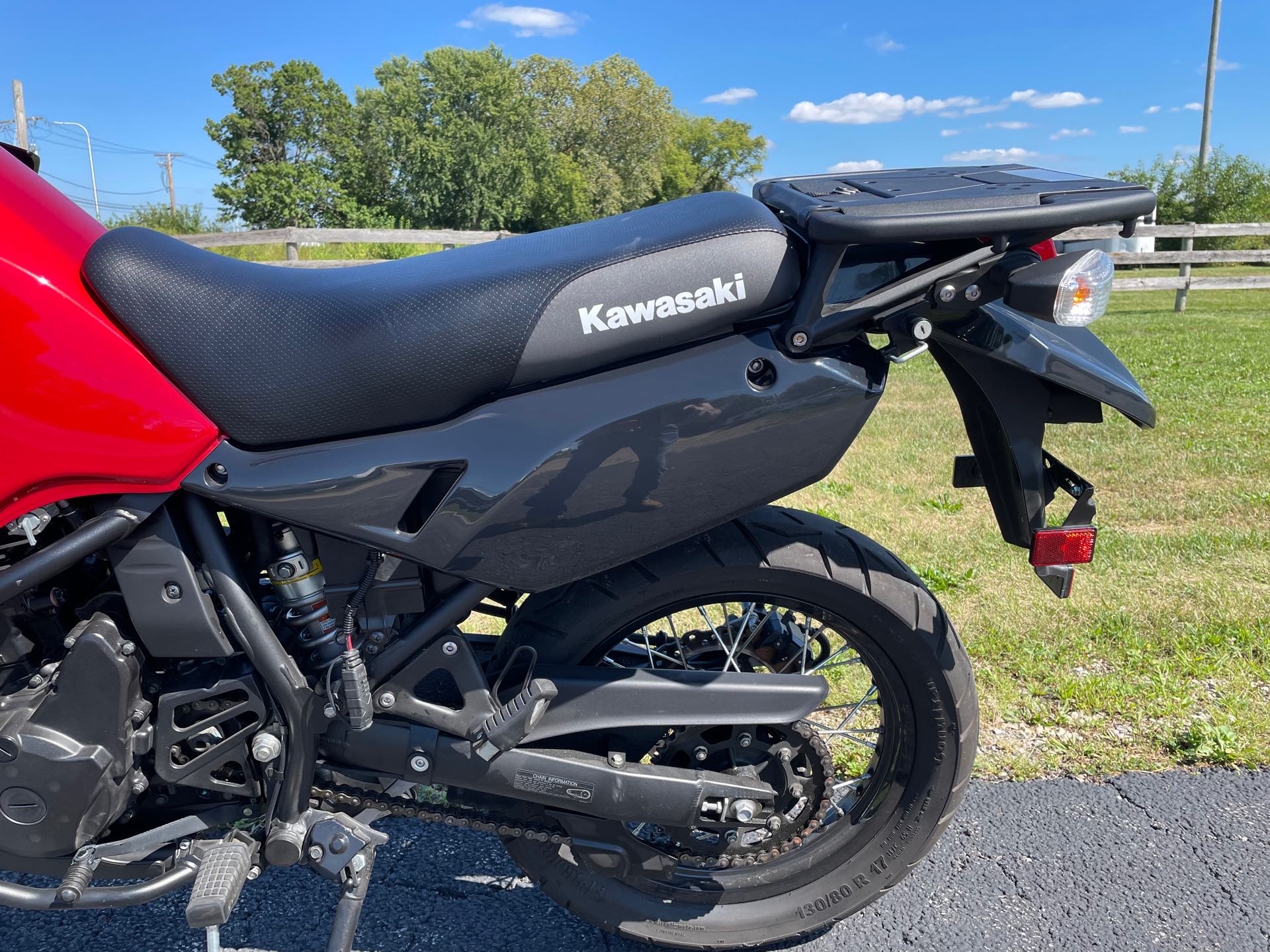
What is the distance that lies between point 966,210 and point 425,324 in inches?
35.8

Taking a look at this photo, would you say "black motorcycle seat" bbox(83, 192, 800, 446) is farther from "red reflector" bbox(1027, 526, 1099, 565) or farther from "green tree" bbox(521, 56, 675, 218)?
"green tree" bbox(521, 56, 675, 218)

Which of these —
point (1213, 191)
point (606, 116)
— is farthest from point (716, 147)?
point (1213, 191)

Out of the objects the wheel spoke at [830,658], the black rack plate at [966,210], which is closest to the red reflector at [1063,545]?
the wheel spoke at [830,658]

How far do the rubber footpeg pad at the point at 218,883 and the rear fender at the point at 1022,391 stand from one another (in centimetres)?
156

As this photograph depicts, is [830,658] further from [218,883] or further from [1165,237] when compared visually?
[1165,237]

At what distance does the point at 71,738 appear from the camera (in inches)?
63.7

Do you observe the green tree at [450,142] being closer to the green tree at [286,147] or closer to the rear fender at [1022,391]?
the green tree at [286,147]

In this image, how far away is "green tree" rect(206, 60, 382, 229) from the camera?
186ft

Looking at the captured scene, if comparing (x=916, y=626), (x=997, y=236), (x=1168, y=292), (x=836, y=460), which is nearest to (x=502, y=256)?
(x=836, y=460)

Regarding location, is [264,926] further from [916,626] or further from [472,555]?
[916,626]

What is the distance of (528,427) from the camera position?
1561mm

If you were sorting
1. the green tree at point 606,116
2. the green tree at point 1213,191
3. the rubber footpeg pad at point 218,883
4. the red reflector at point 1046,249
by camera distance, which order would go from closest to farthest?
the rubber footpeg pad at point 218,883, the red reflector at point 1046,249, the green tree at point 1213,191, the green tree at point 606,116

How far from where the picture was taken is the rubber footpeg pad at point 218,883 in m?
1.58

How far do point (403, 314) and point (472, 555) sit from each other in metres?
0.43
